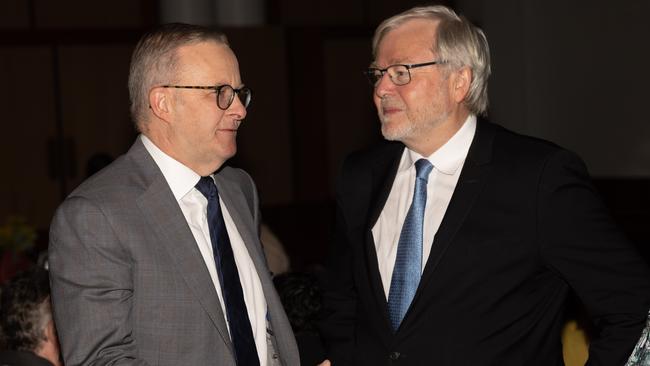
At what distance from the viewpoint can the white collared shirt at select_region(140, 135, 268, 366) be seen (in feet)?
7.59

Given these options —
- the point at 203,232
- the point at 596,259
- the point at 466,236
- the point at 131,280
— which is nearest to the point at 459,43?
the point at 466,236

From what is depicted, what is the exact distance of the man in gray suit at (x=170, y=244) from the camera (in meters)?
2.11

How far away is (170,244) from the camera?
7.26ft

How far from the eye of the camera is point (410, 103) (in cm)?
268

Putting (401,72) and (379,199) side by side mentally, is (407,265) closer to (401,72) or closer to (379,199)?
(379,199)

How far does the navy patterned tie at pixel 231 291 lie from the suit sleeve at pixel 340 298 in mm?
594

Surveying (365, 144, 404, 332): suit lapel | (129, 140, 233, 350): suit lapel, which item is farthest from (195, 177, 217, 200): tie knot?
(365, 144, 404, 332): suit lapel

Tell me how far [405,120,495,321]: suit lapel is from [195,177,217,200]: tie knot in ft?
1.95

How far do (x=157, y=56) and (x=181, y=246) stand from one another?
0.46 metres

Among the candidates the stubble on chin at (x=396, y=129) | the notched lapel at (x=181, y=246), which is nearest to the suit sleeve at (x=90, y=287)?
the notched lapel at (x=181, y=246)

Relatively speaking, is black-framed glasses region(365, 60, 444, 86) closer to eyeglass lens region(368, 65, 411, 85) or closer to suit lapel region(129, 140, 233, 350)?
eyeglass lens region(368, 65, 411, 85)

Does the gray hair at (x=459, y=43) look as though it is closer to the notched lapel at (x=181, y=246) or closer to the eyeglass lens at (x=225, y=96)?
the eyeglass lens at (x=225, y=96)

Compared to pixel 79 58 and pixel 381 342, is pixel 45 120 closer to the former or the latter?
pixel 79 58

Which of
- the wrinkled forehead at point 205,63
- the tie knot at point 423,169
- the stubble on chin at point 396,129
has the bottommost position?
the tie knot at point 423,169
